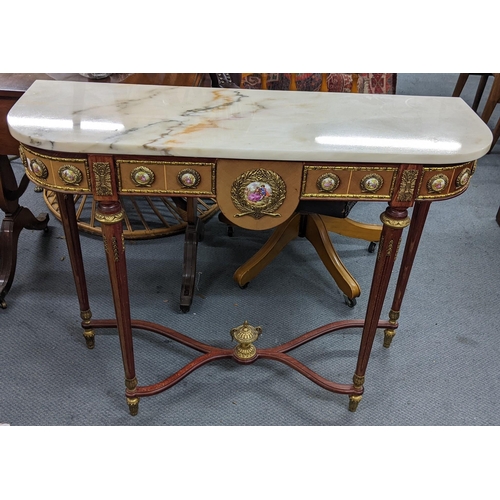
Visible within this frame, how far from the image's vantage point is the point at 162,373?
1695 mm

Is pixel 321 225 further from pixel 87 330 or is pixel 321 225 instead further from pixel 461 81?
pixel 461 81

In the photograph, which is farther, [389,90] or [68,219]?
[389,90]

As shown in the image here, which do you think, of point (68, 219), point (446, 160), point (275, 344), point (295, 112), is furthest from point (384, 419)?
point (68, 219)

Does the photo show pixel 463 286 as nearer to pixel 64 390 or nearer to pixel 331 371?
pixel 331 371

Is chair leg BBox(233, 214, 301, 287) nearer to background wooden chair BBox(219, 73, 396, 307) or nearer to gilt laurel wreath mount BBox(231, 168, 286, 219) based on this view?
background wooden chair BBox(219, 73, 396, 307)

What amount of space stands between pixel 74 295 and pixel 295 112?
46.6 inches

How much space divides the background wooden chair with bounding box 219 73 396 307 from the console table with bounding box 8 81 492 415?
559 mm

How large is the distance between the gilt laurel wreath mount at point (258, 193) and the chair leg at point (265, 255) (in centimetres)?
84

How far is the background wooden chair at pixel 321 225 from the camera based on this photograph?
1917 mm

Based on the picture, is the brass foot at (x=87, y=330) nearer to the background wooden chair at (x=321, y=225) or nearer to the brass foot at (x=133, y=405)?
the brass foot at (x=133, y=405)

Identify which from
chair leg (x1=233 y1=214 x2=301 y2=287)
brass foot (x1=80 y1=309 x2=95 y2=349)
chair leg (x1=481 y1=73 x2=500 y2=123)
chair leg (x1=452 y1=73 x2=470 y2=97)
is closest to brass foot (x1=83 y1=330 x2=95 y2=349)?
brass foot (x1=80 y1=309 x2=95 y2=349)

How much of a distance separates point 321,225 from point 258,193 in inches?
37.3

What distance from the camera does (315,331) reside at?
1.70 m

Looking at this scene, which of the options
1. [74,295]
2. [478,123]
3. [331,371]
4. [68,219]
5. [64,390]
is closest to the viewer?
[478,123]
